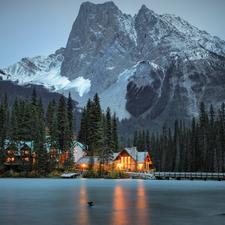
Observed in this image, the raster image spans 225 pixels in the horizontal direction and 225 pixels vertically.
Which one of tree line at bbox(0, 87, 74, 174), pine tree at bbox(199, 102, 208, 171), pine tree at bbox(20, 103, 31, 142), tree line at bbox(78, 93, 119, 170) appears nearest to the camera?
tree line at bbox(0, 87, 74, 174)

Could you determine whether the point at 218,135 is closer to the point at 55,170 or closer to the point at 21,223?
the point at 55,170

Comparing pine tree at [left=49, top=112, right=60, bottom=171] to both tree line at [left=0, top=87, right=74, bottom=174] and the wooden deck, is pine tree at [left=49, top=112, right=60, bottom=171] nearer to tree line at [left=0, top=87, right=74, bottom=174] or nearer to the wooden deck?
tree line at [left=0, top=87, right=74, bottom=174]

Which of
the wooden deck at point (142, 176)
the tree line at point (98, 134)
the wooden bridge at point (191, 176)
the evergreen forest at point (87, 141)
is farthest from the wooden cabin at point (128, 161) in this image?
the wooden bridge at point (191, 176)

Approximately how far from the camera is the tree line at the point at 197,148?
10556 cm

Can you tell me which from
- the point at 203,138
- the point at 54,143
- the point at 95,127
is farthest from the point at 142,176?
the point at 203,138

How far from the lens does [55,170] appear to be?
88812mm

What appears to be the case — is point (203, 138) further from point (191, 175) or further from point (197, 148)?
point (191, 175)

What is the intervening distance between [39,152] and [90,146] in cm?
2496

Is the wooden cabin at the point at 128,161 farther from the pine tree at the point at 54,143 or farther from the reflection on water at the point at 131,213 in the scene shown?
the reflection on water at the point at 131,213

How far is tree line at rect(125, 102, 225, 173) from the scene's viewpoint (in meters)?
106

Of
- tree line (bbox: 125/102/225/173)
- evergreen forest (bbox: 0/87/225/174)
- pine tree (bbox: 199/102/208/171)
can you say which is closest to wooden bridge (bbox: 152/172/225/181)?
tree line (bbox: 125/102/225/173)

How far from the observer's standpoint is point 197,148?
11906cm

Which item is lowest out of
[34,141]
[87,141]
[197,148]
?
[34,141]

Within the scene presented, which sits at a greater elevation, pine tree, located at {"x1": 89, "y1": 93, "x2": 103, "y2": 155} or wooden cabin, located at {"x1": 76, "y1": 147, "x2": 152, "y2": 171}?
pine tree, located at {"x1": 89, "y1": 93, "x2": 103, "y2": 155}
